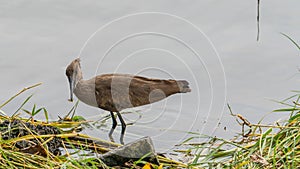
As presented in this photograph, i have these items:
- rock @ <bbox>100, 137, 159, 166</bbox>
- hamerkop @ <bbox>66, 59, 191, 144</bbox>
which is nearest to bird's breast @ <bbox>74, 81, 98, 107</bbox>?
hamerkop @ <bbox>66, 59, 191, 144</bbox>

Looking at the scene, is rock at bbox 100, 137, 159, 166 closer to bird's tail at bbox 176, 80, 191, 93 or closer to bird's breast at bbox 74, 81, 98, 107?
bird's tail at bbox 176, 80, 191, 93

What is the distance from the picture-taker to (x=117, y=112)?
4320 mm

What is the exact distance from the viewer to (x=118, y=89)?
14.1 ft

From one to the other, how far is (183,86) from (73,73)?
33.2 inches

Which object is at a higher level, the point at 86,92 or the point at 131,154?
the point at 86,92

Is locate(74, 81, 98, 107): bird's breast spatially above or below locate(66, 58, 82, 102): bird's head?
below

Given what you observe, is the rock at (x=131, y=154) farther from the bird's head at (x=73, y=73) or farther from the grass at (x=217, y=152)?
the bird's head at (x=73, y=73)

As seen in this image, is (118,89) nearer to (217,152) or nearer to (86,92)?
(86,92)

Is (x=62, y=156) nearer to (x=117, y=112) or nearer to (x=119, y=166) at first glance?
(x=119, y=166)

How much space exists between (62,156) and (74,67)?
1.17m

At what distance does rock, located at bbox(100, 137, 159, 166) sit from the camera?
3279 millimetres

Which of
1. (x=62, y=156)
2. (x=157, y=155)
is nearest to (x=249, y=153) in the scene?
(x=157, y=155)

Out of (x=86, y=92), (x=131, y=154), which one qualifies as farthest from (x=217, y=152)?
(x=86, y=92)

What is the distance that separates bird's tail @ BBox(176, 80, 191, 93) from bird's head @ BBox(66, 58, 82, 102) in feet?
2.57
